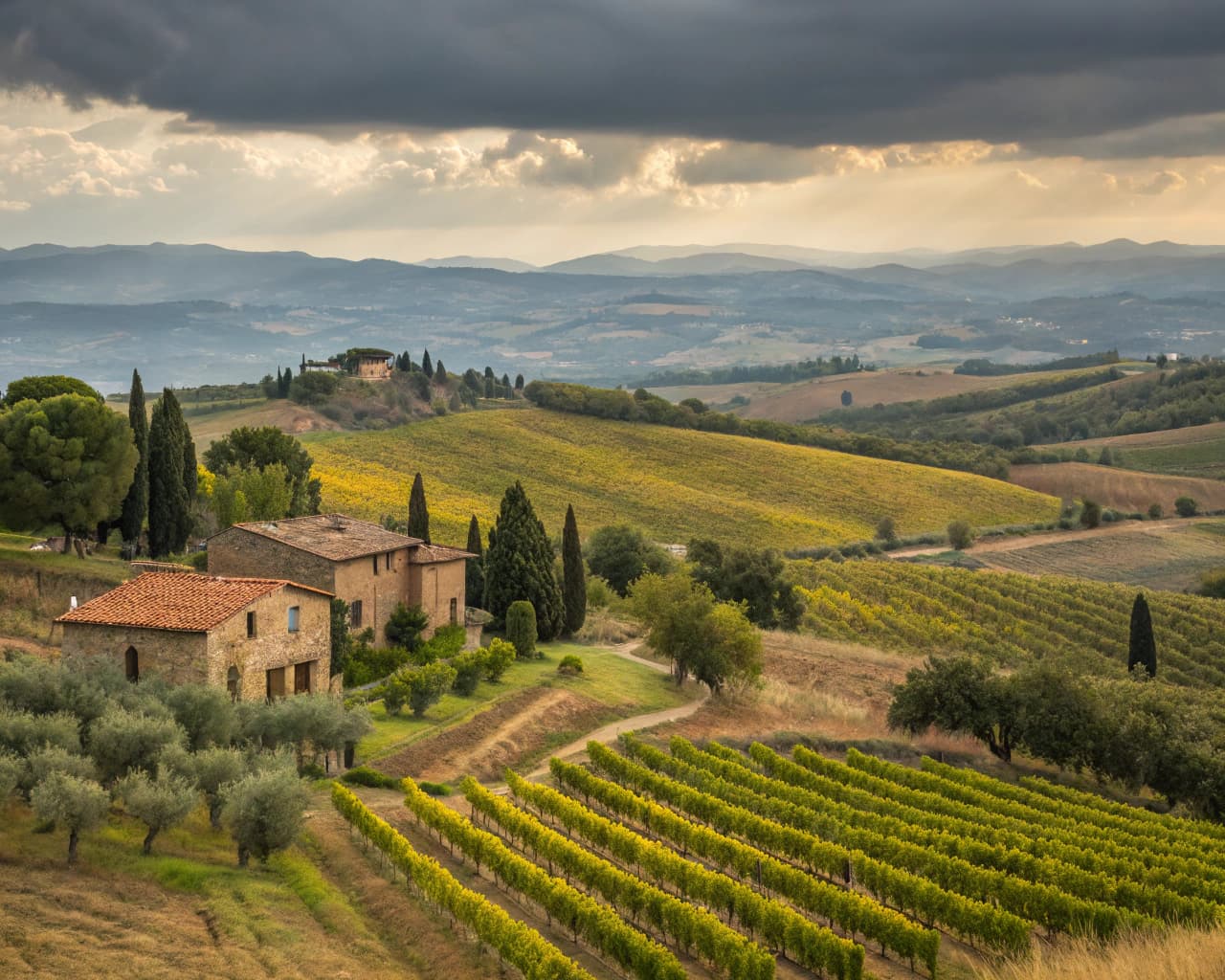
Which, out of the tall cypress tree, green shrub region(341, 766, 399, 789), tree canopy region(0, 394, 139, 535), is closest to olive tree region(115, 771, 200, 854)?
green shrub region(341, 766, 399, 789)

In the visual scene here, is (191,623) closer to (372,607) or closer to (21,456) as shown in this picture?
(372,607)

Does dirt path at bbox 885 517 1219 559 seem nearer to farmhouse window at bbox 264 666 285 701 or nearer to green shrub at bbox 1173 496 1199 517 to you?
green shrub at bbox 1173 496 1199 517

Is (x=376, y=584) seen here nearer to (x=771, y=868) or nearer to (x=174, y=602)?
(x=174, y=602)

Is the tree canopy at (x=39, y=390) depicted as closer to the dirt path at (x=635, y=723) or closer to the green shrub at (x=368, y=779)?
the dirt path at (x=635, y=723)

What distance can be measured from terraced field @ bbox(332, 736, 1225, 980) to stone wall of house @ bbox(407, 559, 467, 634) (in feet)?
42.5

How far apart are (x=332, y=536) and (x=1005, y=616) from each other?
1740 inches

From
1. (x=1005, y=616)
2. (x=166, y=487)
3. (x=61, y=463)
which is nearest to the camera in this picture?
(x=61, y=463)

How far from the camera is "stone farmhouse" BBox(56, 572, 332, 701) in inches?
1369

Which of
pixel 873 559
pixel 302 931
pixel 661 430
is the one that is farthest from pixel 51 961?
pixel 661 430

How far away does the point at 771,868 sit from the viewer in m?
30.0

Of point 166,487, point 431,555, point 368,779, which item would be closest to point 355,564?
point 431,555

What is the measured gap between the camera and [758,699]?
53.7 meters

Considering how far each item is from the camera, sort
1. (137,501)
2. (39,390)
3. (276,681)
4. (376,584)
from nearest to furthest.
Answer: (276,681), (376,584), (137,501), (39,390)

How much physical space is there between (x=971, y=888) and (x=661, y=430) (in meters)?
108
